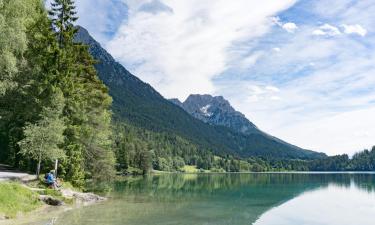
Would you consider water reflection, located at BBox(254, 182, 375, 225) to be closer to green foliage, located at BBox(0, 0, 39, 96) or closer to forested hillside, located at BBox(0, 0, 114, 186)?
forested hillside, located at BBox(0, 0, 114, 186)

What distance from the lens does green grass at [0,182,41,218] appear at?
30.2 m

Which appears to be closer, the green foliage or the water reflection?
the green foliage

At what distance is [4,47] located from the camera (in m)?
34.8

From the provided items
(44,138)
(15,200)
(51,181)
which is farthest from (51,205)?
(44,138)

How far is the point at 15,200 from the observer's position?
3238 cm

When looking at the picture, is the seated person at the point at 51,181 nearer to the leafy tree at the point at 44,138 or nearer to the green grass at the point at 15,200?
the leafy tree at the point at 44,138

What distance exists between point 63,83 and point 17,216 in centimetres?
2152

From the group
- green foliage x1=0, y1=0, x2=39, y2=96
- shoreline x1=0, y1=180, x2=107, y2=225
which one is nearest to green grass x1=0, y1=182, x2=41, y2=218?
shoreline x1=0, y1=180, x2=107, y2=225

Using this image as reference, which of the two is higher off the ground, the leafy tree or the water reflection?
the leafy tree

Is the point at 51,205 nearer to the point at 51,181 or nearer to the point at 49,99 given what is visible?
the point at 51,181

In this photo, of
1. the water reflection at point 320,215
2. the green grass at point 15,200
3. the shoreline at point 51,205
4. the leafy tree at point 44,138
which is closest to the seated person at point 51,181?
the shoreline at point 51,205

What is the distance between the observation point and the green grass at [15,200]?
30188mm

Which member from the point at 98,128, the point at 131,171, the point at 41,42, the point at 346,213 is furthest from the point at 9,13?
the point at 131,171

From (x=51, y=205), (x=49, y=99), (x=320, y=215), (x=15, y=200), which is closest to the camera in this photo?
(x=15, y=200)
